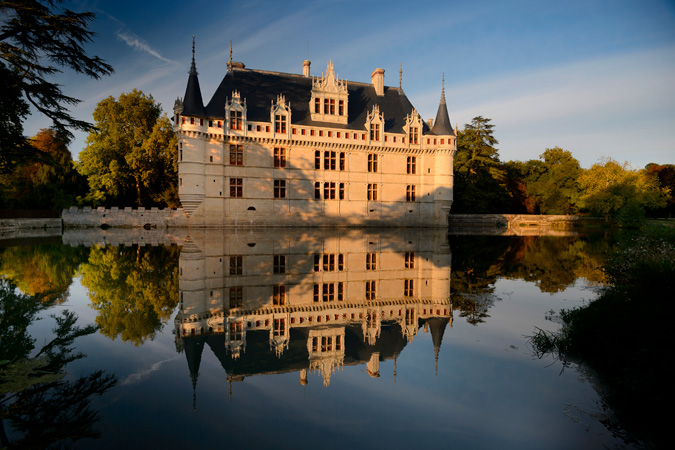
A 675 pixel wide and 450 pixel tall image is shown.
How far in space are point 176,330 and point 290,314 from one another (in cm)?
187

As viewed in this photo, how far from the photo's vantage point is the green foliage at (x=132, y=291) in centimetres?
548

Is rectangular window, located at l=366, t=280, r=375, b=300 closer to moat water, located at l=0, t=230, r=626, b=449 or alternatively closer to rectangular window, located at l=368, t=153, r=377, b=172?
moat water, located at l=0, t=230, r=626, b=449

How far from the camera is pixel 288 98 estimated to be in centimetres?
2922

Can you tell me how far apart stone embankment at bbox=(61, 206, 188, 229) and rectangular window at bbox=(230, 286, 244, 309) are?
20.3 metres

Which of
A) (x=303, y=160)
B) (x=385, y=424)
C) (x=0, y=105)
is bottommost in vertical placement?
(x=385, y=424)

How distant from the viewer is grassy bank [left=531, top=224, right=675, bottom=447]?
124 inches

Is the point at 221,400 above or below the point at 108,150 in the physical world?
below

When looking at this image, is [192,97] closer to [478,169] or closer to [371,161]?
[371,161]

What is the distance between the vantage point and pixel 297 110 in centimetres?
2891

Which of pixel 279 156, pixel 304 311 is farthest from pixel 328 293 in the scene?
pixel 279 156

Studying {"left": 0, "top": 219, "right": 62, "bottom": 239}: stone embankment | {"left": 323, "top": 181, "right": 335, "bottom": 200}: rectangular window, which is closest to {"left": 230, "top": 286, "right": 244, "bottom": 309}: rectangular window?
{"left": 323, "top": 181, "right": 335, "bottom": 200}: rectangular window

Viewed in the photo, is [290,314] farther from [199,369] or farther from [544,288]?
[544,288]

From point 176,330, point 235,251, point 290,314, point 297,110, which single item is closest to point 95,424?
point 176,330

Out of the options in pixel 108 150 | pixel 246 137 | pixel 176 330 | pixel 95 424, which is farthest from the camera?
pixel 108 150
